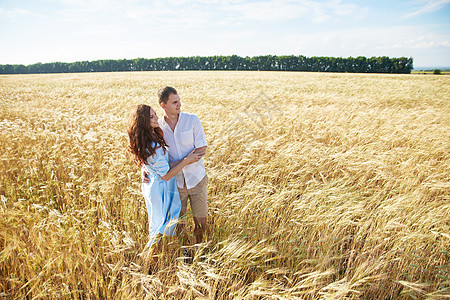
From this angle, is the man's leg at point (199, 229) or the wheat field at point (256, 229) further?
the man's leg at point (199, 229)

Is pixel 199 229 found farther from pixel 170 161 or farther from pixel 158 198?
pixel 170 161

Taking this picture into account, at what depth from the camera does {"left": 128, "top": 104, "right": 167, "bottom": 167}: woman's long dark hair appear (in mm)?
1803

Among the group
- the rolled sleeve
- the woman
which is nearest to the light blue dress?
the woman

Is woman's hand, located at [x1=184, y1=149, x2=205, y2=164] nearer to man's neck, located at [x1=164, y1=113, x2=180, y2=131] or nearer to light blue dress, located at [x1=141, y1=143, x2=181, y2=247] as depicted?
light blue dress, located at [x1=141, y1=143, x2=181, y2=247]

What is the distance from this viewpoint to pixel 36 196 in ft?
8.71

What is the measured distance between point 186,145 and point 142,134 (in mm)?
457

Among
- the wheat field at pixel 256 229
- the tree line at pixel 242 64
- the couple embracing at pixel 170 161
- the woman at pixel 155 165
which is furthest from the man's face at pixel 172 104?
the tree line at pixel 242 64

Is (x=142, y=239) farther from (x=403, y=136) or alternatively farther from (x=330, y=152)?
(x=403, y=136)

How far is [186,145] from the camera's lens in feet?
6.99

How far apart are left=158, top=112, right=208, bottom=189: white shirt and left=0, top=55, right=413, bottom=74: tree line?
7336 centimetres

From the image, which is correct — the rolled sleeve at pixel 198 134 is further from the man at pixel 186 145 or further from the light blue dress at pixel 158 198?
the light blue dress at pixel 158 198

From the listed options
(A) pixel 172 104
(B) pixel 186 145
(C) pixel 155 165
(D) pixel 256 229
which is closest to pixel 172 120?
(A) pixel 172 104

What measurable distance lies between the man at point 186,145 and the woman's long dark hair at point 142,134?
0.27 metres

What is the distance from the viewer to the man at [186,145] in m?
2.06
